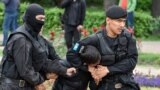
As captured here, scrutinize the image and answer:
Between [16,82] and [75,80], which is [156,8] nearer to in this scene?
[75,80]

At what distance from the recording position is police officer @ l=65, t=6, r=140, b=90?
633cm

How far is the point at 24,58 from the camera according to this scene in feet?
→ 20.0

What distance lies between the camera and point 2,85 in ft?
20.7

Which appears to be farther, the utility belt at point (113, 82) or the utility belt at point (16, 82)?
the utility belt at point (113, 82)

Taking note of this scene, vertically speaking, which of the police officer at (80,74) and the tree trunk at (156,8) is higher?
the police officer at (80,74)

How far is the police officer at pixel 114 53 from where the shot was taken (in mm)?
6332

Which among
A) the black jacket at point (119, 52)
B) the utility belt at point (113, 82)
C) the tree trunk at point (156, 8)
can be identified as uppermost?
the black jacket at point (119, 52)

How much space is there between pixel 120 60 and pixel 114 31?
341 millimetres

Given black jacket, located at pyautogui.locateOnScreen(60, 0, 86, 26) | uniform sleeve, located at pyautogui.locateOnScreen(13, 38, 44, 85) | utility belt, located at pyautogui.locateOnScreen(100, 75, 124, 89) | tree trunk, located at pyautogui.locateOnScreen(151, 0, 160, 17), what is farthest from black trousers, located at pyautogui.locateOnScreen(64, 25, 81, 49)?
tree trunk, located at pyautogui.locateOnScreen(151, 0, 160, 17)

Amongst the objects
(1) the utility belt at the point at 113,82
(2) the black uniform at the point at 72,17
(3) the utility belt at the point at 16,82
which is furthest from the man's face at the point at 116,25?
(2) the black uniform at the point at 72,17

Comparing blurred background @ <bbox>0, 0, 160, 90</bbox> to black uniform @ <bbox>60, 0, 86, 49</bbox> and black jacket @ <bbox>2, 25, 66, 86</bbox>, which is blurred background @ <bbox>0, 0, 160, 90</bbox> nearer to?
black uniform @ <bbox>60, 0, 86, 49</bbox>

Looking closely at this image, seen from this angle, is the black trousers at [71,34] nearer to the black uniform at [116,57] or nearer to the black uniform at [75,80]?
the black uniform at [75,80]

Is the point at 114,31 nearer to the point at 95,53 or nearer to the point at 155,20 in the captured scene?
the point at 95,53

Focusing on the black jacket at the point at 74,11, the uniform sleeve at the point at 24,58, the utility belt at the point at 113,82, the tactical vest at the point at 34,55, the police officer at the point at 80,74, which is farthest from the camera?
the black jacket at the point at 74,11
